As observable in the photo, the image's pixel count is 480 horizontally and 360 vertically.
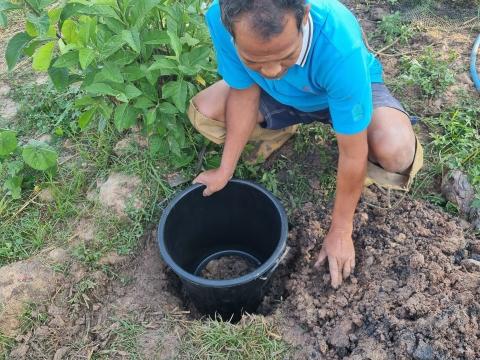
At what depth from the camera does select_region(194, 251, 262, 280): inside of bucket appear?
2.38 metres

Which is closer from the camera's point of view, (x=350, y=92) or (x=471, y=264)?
(x=350, y=92)

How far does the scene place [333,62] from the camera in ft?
5.32

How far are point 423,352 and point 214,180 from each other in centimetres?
100

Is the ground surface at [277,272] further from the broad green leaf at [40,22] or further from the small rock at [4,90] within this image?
the broad green leaf at [40,22]

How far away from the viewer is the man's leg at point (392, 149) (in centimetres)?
193

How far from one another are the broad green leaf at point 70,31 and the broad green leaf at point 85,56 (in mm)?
74

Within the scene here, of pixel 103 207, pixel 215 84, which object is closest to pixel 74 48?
pixel 215 84

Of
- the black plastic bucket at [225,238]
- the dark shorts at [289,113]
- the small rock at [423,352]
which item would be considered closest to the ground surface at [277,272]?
the small rock at [423,352]

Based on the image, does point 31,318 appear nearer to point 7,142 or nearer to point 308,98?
point 7,142

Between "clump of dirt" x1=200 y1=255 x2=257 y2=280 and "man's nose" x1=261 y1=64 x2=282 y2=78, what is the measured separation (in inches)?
45.2

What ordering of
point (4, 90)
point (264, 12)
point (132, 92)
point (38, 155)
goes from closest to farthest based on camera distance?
1. point (264, 12)
2. point (132, 92)
3. point (38, 155)
4. point (4, 90)

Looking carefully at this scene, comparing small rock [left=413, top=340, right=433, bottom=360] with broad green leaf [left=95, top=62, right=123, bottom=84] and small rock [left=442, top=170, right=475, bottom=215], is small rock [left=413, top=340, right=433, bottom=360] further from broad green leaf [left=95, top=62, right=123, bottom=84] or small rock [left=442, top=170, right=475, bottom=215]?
broad green leaf [left=95, top=62, right=123, bottom=84]

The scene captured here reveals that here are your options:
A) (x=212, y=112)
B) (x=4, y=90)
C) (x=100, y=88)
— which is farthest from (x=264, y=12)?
(x=4, y=90)

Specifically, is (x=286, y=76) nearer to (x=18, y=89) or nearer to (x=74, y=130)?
(x=74, y=130)
